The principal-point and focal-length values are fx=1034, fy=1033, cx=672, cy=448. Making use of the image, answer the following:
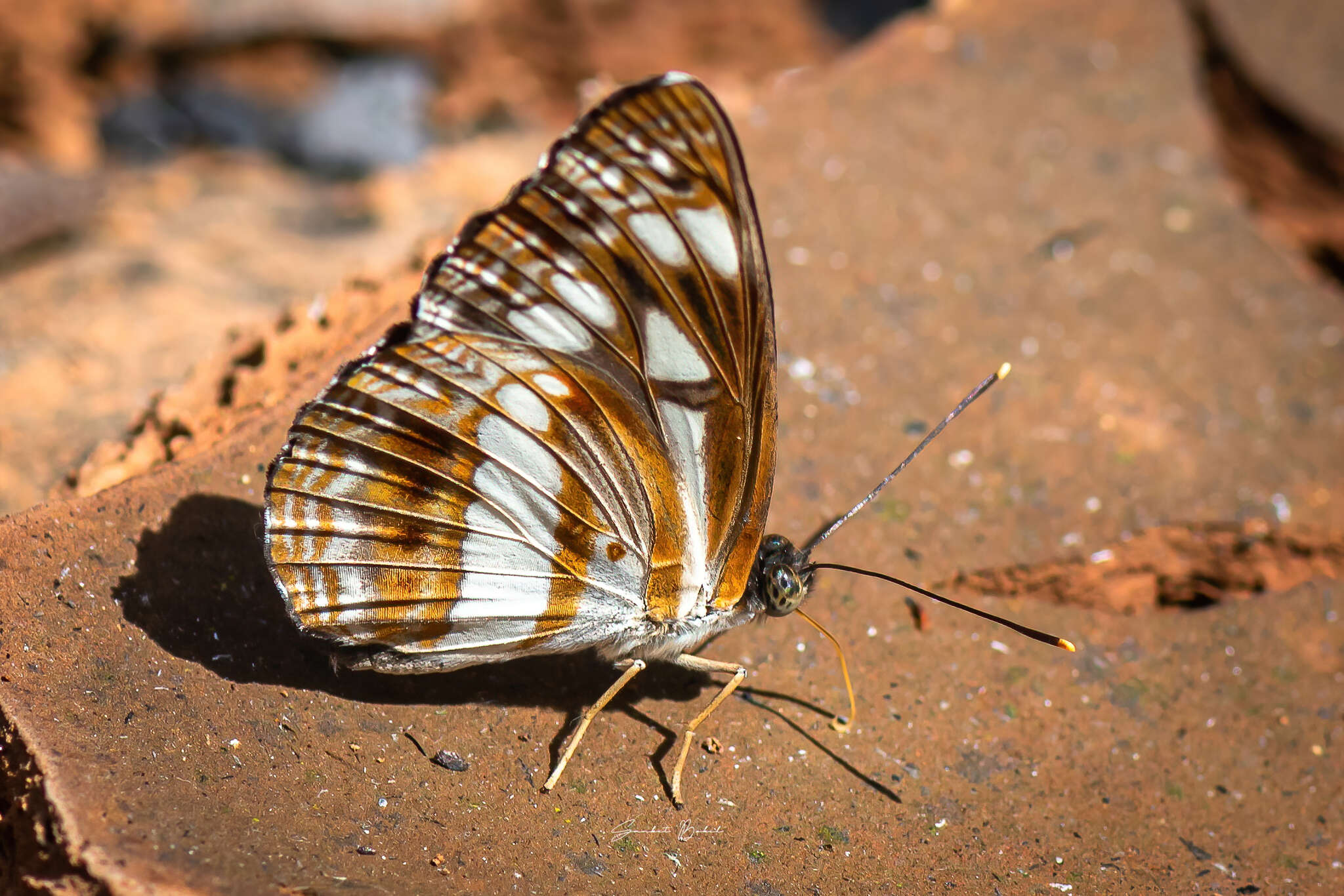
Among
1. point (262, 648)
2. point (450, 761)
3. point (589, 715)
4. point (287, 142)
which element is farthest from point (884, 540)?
point (287, 142)

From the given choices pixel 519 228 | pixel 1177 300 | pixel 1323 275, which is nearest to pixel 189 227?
pixel 519 228

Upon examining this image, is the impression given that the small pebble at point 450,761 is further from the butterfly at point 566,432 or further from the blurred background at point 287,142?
the blurred background at point 287,142

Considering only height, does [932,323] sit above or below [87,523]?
below

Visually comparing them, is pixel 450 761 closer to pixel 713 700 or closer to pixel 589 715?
pixel 589 715

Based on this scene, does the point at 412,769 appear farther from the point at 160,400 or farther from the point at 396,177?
the point at 396,177

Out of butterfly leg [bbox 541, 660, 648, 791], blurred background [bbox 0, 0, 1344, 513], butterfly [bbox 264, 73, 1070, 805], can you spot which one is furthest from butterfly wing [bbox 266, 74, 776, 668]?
blurred background [bbox 0, 0, 1344, 513]
